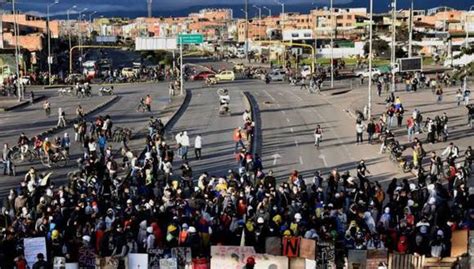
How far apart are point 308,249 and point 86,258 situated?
425 centimetres

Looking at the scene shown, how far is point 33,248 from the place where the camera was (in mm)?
16016

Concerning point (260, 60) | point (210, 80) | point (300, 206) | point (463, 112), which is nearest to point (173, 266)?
point (300, 206)

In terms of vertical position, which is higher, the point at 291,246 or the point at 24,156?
the point at 291,246

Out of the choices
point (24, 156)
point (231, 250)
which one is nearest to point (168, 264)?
point (231, 250)

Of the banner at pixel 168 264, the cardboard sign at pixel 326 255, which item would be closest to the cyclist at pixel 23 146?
the banner at pixel 168 264

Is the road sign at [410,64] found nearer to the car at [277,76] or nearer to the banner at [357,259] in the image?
the car at [277,76]

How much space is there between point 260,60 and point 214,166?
106 meters

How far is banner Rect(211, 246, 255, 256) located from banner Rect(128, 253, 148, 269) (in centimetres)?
130

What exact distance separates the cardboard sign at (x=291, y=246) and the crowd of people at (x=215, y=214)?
71cm

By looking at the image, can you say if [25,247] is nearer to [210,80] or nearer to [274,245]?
[274,245]

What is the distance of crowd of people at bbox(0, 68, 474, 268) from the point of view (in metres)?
16.5

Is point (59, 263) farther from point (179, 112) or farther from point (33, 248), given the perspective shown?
point (179, 112)

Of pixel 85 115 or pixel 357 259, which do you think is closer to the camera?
pixel 357 259

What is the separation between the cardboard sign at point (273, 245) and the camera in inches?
614
